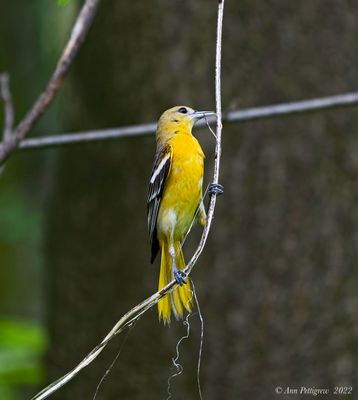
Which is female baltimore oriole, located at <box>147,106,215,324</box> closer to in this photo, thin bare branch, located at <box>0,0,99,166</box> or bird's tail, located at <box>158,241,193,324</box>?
bird's tail, located at <box>158,241,193,324</box>

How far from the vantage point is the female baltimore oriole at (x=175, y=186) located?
3.58 meters

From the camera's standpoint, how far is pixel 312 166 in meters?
5.57

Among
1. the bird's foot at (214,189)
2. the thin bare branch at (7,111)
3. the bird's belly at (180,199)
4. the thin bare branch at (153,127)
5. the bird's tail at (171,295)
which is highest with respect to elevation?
the thin bare branch at (7,111)

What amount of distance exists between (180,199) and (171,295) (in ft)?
1.53

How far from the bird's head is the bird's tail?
547mm

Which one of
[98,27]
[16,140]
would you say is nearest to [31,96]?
[98,27]

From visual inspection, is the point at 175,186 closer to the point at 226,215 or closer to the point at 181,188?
the point at 181,188

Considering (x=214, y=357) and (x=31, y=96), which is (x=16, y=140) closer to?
(x=214, y=357)

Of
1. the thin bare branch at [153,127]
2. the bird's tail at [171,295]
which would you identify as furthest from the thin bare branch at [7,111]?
the bird's tail at [171,295]

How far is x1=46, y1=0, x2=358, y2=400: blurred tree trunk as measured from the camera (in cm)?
546

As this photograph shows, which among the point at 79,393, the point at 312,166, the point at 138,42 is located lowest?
the point at 79,393

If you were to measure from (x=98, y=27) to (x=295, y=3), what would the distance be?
5.20 ft

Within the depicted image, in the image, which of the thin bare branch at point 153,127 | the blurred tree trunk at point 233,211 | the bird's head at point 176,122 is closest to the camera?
the bird's head at point 176,122

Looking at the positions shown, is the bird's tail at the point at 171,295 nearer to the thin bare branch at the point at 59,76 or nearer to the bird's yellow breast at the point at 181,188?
the bird's yellow breast at the point at 181,188
